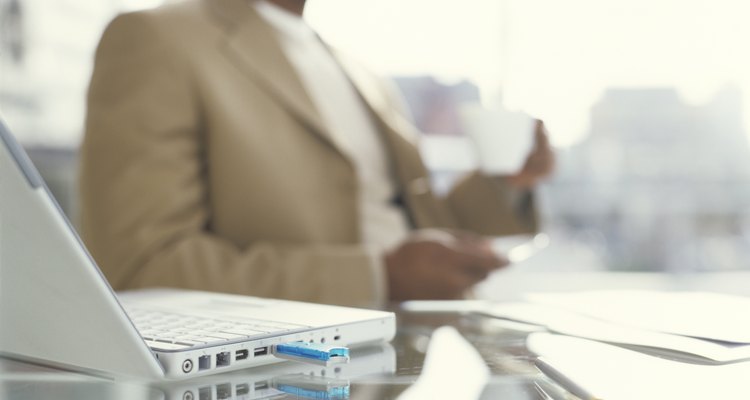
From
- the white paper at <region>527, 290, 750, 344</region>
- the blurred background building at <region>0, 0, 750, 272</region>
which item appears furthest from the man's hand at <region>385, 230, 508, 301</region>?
the blurred background building at <region>0, 0, 750, 272</region>

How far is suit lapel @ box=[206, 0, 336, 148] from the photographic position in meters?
1.07

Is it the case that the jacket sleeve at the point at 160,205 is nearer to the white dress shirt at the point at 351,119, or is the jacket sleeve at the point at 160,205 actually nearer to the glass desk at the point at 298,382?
the white dress shirt at the point at 351,119

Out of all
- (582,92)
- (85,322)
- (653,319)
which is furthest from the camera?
(582,92)

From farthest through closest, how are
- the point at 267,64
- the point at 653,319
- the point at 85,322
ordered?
the point at 267,64 → the point at 653,319 → the point at 85,322

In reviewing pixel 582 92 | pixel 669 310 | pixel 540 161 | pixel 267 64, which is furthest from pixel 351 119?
pixel 582 92

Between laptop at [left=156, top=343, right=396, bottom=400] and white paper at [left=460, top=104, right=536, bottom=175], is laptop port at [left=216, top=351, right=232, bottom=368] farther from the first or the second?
white paper at [left=460, top=104, right=536, bottom=175]

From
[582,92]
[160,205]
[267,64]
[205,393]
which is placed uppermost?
[582,92]

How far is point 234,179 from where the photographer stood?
103 cm

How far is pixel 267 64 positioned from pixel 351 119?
223 mm

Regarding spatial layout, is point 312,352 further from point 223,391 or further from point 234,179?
point 234,179

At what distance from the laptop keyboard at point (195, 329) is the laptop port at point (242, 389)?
3cm

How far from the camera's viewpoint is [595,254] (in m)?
3.61

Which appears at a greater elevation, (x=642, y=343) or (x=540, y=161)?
(x=540, y=161)

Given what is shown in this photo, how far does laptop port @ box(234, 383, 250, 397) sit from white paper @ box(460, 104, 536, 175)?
24.1 inches
